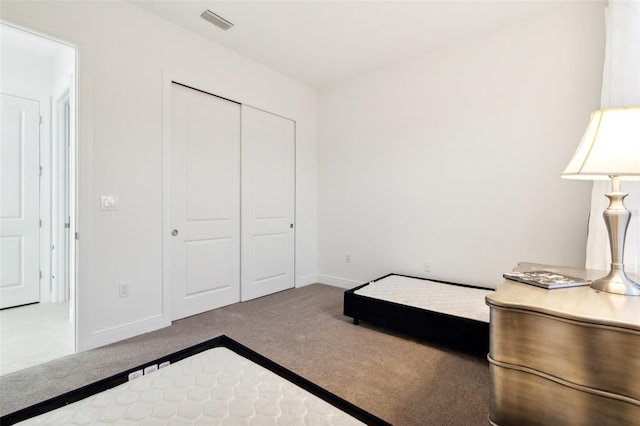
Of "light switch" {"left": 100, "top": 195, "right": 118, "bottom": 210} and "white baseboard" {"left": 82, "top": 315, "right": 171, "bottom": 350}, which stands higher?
"light switch" {"left": 100, "top": 195, "right": 118, "bottom": 210}

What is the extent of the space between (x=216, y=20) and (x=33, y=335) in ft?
10.2

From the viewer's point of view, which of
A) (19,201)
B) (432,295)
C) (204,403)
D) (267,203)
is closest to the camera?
(204,403)

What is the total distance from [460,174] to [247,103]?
7.94ft

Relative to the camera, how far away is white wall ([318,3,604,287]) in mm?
2521

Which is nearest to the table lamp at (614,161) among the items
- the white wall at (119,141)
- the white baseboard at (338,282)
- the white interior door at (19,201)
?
the white baseboard at (338,282)

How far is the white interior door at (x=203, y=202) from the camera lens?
2.84 m

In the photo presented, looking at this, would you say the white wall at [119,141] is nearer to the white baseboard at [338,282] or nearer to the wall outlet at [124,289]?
the wall outlet at [124,289]

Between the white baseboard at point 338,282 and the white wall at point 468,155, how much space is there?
2 cm

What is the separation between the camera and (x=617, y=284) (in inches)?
48.6

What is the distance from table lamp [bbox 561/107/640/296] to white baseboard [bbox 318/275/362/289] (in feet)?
9.06

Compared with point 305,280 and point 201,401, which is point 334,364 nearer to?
point 201,401

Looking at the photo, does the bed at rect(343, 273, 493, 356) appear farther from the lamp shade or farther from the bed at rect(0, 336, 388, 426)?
the bed at rect(0, 336, 388, 426)

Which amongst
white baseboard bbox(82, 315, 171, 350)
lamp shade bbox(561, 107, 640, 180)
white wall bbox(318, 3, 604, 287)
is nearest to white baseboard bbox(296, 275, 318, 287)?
white wall bbox(318, 3, 604, 287)

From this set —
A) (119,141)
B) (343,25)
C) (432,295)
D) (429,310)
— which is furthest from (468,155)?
(119,141)
